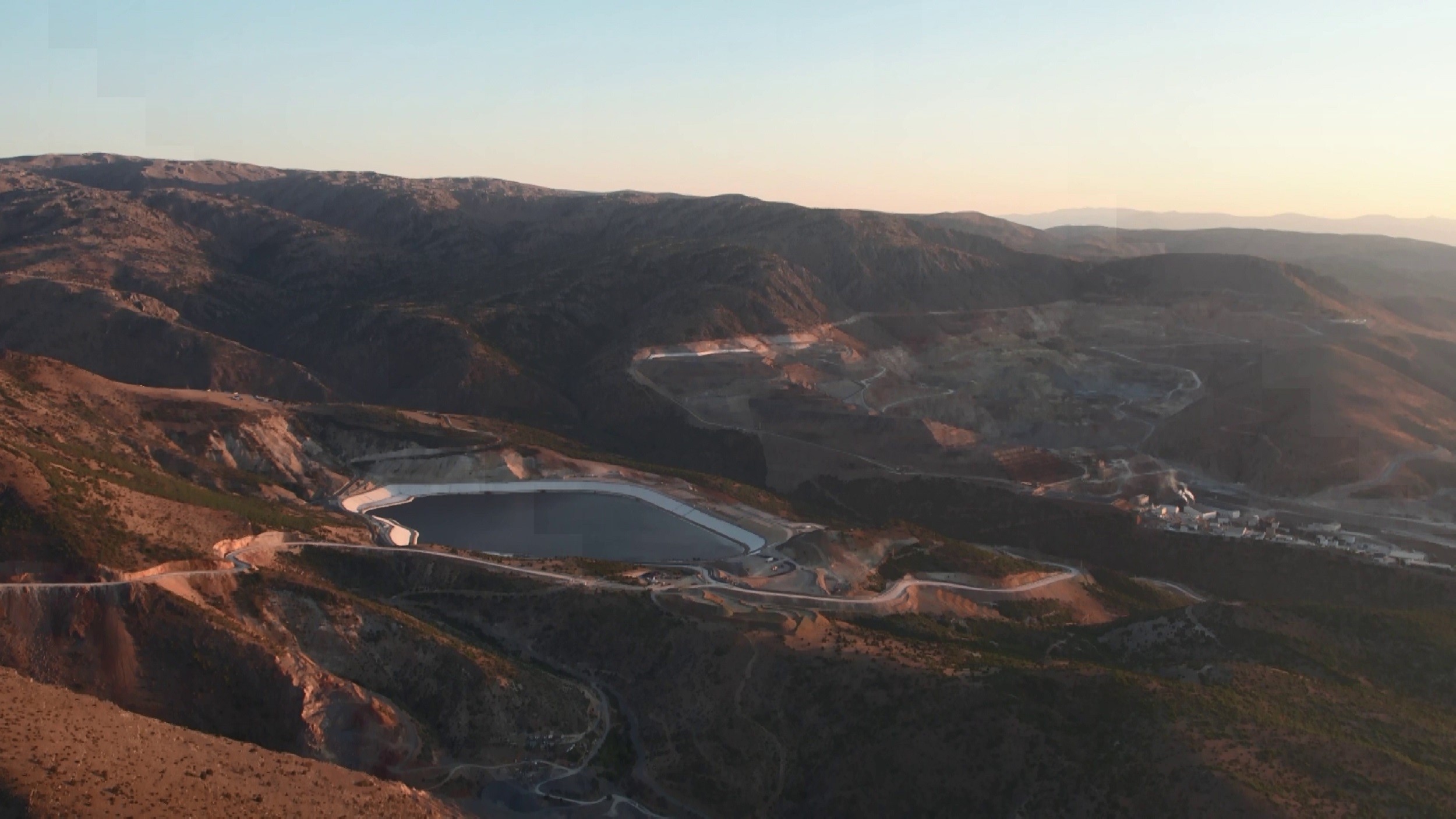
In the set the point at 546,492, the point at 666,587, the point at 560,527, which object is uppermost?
the point at 666,587

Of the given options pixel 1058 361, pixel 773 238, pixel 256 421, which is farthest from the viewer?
pixel 773 238

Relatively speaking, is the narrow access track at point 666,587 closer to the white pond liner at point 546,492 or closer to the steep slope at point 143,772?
the white pond liner at point 546,492

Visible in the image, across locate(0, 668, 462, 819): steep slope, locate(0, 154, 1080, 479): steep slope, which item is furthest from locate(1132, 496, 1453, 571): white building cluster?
locate(0, 668, 462, 819): steep slope

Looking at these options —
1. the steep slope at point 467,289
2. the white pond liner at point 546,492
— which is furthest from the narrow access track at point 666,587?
the steep slope at point 467,289

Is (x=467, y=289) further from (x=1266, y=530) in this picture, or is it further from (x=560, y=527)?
(x=1266, y=530)

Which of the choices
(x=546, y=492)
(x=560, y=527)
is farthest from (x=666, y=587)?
(x=546, y=492)

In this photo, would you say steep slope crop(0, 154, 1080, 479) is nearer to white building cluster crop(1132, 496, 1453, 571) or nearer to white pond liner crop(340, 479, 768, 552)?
white pond liner crop(340, 479, 768, 552)

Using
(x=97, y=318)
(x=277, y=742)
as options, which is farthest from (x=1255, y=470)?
(x=97, y=318)

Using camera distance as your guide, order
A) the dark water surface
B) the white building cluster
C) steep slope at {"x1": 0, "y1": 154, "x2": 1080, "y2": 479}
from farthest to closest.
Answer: steep slope at {"x1": 0, "y1": 154, "x2": 1080, "y2": 479} → the white building cluster → the dark water surface

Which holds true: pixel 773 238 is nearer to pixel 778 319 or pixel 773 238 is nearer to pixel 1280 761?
pixel 778 319
